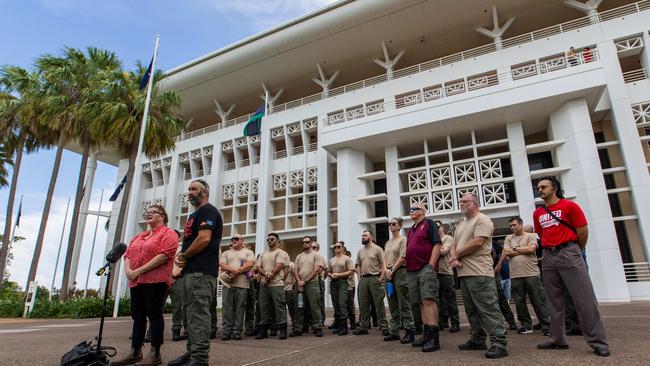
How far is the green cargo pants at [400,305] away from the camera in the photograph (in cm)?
501

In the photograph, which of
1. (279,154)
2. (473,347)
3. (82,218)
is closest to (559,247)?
(473,347)

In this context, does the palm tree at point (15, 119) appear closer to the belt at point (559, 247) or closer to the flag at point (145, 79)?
the flag at point (145, 79)

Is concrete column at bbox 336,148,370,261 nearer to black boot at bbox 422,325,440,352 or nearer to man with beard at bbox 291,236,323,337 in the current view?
man with beard at bbox 291,236,323,337

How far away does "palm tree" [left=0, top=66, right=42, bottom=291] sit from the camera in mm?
16734

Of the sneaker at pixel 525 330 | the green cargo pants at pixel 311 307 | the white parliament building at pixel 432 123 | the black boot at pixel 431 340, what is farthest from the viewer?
the white parliament building at pixel 432 123

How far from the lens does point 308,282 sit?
697cm

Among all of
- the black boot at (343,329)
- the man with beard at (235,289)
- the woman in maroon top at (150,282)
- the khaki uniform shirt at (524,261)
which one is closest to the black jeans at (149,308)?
the woman in maroon top at (150,282)

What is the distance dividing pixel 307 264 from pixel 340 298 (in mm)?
910

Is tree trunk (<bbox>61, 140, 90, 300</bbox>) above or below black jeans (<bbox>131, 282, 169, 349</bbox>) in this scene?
above

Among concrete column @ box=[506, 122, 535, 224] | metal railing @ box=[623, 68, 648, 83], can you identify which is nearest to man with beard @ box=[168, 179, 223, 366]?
concrete column @ box=[506, 122, 535, 224]

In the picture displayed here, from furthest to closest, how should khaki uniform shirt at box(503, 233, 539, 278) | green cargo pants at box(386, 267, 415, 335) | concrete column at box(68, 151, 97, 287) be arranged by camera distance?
concrete column at box(68, 151, 97, 287) < khaki uniform shirt at box(503, 233, 539, 278) < green cargo pants at box(386, 267, 415, 335)

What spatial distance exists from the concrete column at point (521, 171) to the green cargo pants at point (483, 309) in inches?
446

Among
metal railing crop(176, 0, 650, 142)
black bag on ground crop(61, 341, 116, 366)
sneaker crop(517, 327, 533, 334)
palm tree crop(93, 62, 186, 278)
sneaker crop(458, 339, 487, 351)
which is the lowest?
sneaker crop(517, 327, 533, 334)

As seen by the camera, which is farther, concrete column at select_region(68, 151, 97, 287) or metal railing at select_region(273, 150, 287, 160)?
concrete column at select_region(68, 151, 97, 287)
